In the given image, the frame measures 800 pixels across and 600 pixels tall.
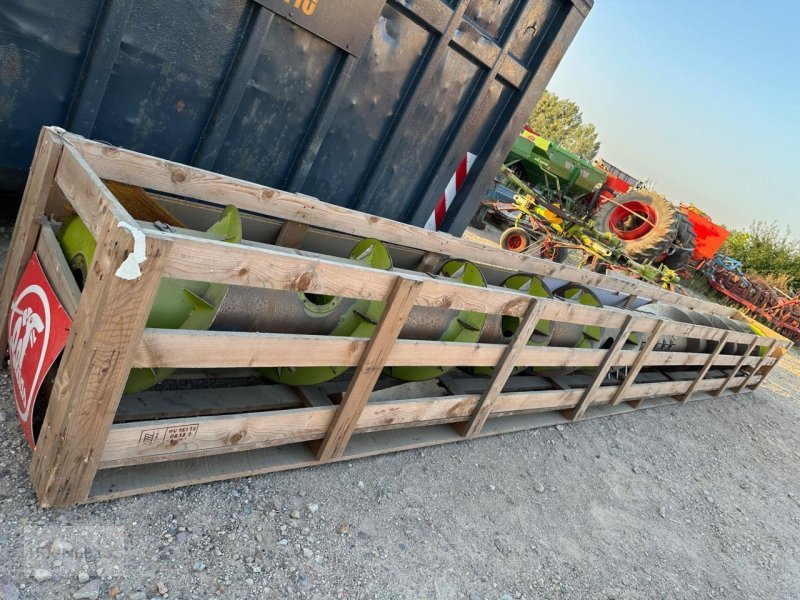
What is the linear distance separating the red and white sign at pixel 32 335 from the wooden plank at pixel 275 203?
452 mm

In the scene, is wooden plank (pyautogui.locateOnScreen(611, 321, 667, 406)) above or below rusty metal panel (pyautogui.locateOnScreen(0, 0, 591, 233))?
below

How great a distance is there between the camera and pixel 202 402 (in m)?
2.36

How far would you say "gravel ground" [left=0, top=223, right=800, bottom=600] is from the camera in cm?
177

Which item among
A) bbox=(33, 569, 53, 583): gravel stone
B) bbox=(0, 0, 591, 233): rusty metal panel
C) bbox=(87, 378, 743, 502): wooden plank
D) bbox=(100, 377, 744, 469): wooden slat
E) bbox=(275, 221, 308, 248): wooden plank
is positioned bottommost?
bbox=(33, 569, 53, 583): gravel stone

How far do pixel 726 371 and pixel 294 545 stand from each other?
20.7 feet

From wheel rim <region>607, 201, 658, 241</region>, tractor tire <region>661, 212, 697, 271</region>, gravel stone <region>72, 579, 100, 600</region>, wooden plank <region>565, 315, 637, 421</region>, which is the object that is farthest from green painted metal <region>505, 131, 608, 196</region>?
gravel stone <region>72, 579, 100, 600</region>

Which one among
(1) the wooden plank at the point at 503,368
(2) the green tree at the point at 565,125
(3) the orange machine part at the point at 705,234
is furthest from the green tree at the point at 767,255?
(2) the green tree at the point at 565,125

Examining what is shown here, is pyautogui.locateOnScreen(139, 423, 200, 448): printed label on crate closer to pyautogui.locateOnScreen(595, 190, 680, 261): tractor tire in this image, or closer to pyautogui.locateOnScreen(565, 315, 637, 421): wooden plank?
pyautogui.locateOnScreen(565, 315, 637, 421): wooden plank

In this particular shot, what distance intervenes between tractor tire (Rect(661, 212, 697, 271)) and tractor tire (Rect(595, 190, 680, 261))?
328 mm

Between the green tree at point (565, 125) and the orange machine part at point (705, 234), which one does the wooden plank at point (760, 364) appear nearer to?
the orange machine part at point (705, 234)

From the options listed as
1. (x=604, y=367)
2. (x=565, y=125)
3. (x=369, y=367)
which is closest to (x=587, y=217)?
(x=604, y=367)

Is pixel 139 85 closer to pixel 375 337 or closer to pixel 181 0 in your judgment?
pixel 181 0

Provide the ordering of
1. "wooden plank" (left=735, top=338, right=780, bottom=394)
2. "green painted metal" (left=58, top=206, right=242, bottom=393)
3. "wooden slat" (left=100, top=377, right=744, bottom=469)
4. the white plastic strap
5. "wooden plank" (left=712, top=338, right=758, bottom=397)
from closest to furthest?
1. the white plastic strap
2. "wooden slat" (left=100, top=377, right=744, bottom=469)
3. "green painted metal" (left=58, top=206, right=242, bottom=393)
4. "wooden plank" (left=712, top=338, right=758, bottom=397)
5. "wooden plank" (left=735, top=338, right=780, bottom=394)

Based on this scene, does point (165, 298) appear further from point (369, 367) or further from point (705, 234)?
point (705, 234)
